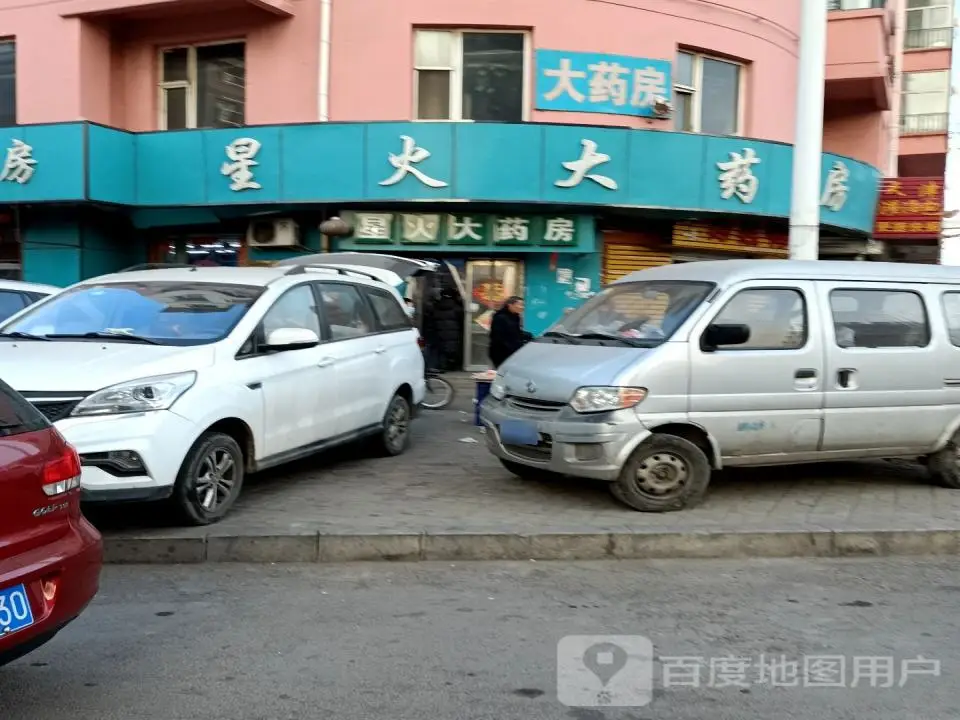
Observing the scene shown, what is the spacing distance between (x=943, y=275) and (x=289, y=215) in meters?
9.58

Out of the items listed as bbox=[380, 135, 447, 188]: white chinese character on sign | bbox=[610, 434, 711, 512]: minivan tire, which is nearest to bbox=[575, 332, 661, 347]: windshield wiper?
bbox=[610, 434, 711, 512]: minivan tire

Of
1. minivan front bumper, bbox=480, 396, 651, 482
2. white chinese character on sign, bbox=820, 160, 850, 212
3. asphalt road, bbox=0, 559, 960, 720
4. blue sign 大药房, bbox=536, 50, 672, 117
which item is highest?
blue sign 大药房, bbox=536, 50, 672, 117

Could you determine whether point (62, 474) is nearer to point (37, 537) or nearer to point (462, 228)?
point (37, 537)

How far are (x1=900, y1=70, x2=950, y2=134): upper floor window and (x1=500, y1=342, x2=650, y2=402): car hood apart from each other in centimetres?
2651

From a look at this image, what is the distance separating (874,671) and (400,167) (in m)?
9.93

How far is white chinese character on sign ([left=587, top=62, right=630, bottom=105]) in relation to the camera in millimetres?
12742

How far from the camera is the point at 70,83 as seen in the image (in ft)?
44.5

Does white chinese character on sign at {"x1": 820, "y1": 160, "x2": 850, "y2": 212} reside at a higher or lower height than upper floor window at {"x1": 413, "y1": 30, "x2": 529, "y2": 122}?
lower

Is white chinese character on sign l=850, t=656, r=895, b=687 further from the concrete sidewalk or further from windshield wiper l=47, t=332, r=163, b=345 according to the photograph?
windshield wiper l=47, t=332, r=163, b=345

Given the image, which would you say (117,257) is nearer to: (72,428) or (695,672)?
(72,428)

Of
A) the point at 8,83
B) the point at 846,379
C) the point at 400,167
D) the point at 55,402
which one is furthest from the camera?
the point at 8,83

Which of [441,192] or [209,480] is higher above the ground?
[441,192]

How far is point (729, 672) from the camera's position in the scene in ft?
12.2

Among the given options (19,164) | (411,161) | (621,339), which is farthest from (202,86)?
(621,339)
